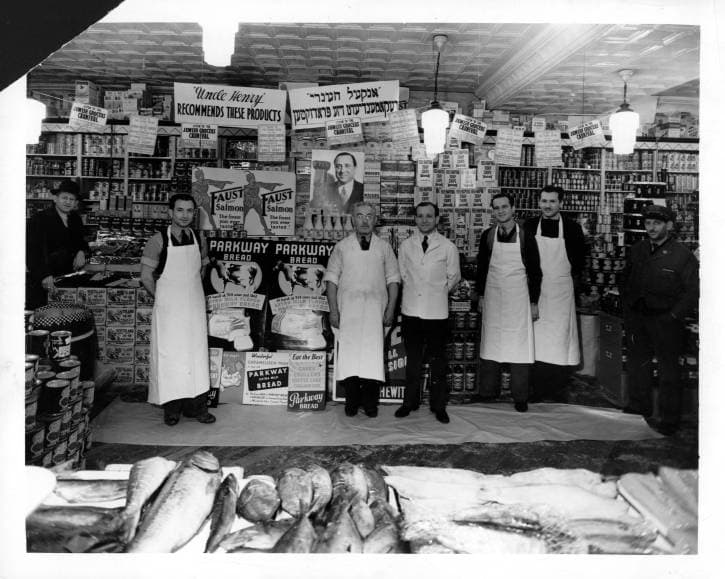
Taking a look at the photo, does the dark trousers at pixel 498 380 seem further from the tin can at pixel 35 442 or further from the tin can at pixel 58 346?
the tin can at pixel 35 442

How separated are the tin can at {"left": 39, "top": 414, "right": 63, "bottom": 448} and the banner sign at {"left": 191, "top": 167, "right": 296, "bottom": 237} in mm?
3844

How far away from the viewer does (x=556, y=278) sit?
5.16 m

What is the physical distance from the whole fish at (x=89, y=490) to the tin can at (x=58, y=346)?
40.7 inches

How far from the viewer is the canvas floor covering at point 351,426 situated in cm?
423

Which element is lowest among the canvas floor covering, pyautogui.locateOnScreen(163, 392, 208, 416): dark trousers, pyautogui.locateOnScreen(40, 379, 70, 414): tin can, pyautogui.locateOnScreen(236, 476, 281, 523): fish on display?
the canvas floor covering

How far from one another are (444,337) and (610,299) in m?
1.91

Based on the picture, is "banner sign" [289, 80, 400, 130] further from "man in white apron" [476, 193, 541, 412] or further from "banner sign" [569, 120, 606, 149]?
"banner sign" [569, 120, 606, 149]

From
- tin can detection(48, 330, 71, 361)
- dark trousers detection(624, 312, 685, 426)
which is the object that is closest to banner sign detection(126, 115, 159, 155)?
tin can detection(48, 330, 71, 361)

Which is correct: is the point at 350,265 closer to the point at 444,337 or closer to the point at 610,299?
the point at 444,337

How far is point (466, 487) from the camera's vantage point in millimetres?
2525

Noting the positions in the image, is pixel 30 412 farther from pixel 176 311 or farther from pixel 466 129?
pixel 466 129

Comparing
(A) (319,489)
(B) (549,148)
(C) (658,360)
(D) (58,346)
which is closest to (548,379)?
(C) (658,360)

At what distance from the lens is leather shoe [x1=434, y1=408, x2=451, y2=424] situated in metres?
4.65

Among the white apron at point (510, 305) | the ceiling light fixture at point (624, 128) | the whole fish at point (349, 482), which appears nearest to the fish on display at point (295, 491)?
the whole fish at point (349, 482)
